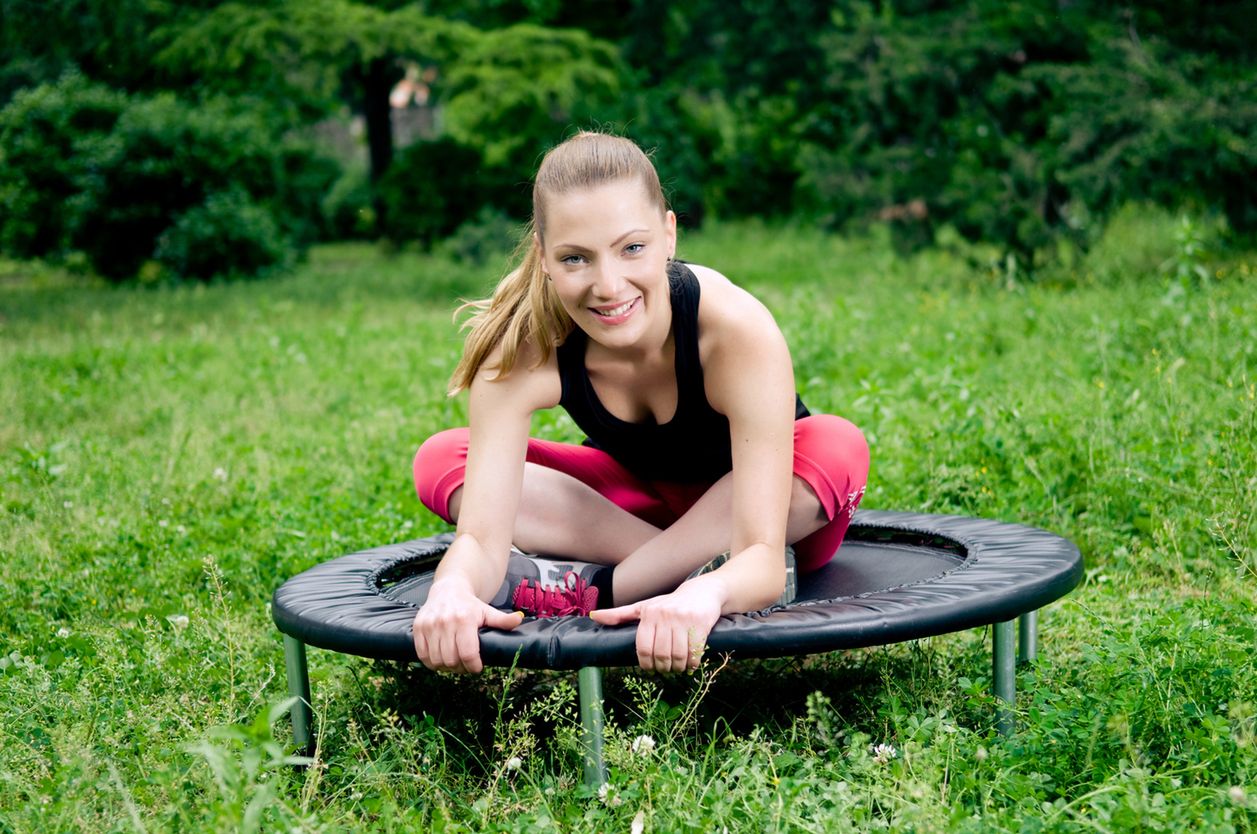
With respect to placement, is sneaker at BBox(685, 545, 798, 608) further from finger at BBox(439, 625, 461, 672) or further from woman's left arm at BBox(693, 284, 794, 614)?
finger at BBox(439, 625, 461, 672)

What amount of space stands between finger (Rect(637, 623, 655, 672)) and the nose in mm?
605

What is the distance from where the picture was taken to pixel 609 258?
2.25 metres

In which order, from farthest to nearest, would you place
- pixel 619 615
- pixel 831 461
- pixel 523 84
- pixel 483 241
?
pixel 483 241 < pixel 523 84 < pixel 831 461 < pixel 619 615

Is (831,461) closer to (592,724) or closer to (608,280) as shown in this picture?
(608,280)

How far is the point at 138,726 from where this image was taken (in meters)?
2.37

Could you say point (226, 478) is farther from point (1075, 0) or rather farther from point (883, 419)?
point (1075, 0)

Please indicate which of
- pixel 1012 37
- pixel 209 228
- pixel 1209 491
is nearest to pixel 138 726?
pixel 1209 491

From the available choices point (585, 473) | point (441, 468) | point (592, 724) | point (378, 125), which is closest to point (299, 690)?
point (441, 468)

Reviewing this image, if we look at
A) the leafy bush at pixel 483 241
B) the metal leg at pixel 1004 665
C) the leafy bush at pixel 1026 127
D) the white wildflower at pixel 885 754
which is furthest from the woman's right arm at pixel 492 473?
the leafy bush at pixel 483 241

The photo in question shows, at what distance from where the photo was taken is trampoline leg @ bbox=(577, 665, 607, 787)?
81.7 inches

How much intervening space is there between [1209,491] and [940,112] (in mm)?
5650

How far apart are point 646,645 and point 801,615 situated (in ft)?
1.02

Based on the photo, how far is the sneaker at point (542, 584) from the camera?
2.54 m

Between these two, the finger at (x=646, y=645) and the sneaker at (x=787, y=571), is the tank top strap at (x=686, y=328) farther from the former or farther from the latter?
the finger at (x=646, y=645)
